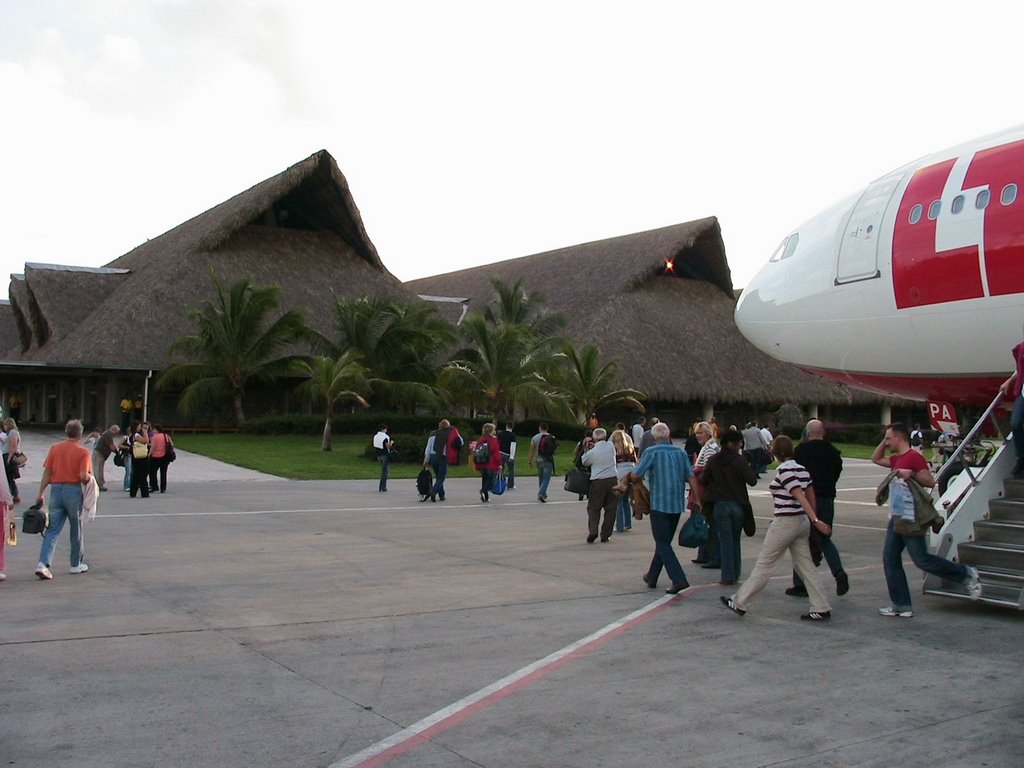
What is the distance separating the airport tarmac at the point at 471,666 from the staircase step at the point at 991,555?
402mm

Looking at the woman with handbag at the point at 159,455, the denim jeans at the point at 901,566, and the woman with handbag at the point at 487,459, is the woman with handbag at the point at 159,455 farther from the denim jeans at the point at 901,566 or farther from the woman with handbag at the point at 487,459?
the denim jeans at the point at 901,566

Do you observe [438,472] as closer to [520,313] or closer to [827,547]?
[827,547]

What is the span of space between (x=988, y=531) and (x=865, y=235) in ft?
→ 17.9

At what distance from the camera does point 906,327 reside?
1284 cm

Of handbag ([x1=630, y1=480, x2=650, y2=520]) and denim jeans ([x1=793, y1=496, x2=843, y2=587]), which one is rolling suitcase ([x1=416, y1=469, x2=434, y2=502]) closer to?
handbag ([x1=630, y1=480, x2=650, y2=520])

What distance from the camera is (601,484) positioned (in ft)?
43.5

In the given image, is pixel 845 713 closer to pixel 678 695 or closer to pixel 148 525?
pixel 678 695

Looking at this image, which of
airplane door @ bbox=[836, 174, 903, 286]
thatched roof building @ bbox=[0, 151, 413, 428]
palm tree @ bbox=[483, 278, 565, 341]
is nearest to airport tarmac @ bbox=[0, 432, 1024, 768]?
airplane door @ bbox=[836, 174, 903, 286]

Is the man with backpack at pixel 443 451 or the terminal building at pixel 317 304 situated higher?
the terminal building at pixel 317 304

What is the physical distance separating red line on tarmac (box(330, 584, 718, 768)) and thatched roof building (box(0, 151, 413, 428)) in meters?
31.2

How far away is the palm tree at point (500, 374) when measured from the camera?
113 ft

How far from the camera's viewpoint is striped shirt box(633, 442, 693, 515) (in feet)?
30.8

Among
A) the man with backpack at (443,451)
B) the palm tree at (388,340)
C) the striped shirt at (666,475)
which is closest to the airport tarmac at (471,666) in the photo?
the striped shirt at (666,475)

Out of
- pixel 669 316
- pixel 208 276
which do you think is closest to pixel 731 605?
pixel 208 276
